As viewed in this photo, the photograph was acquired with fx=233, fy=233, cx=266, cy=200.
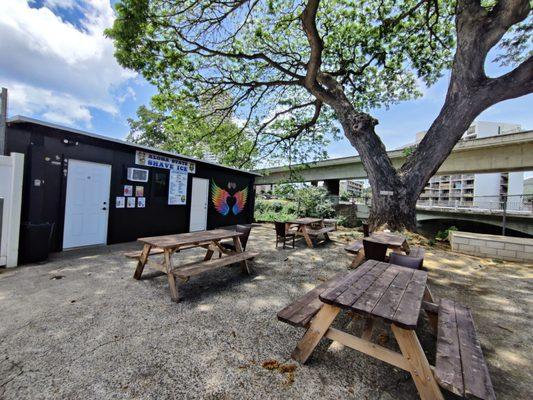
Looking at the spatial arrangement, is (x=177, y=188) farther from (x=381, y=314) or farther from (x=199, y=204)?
(x=381, y=314)

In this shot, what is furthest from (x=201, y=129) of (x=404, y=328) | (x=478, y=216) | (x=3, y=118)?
(x=478, y=216)

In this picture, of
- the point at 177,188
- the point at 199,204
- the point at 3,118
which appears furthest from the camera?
the point at 199,204

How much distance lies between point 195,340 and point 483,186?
55760mm

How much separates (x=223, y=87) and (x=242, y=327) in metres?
8.89

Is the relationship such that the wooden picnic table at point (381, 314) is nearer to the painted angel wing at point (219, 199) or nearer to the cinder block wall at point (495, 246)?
the cinder block wall at point (495, 246)

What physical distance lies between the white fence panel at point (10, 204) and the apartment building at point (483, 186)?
15.4 metres

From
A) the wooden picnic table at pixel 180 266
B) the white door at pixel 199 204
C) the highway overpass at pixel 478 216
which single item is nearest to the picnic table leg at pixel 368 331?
the wooden picnic table at pixel 180 266

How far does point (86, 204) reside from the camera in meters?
5.88

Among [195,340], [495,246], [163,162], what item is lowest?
[195,340]

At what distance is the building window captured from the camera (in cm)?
738

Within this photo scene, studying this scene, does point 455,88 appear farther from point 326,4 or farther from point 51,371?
point 51,371

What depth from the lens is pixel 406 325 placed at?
145 centimetres

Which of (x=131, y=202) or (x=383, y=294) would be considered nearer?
(x=383, y=294)

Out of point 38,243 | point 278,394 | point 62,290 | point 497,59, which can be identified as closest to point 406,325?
point 278,394
